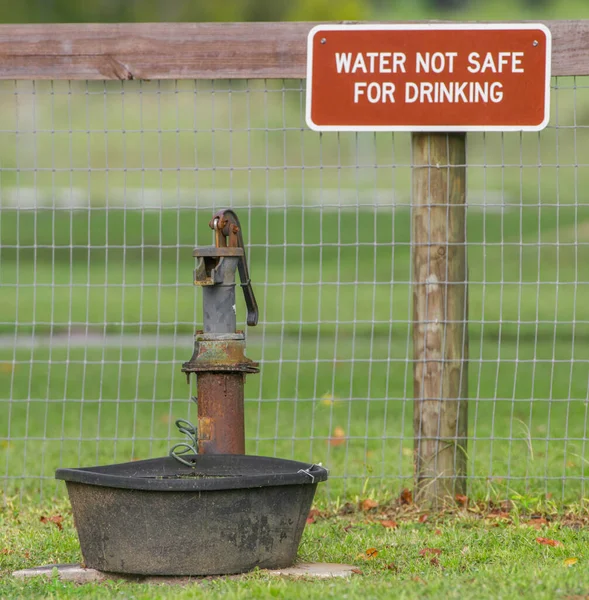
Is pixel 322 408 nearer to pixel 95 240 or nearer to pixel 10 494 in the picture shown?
pixel 10 494

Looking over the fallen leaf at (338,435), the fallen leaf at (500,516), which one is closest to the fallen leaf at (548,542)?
the fallen leaf at (500,516)

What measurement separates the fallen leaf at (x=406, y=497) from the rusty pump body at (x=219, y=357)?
4.54 ft

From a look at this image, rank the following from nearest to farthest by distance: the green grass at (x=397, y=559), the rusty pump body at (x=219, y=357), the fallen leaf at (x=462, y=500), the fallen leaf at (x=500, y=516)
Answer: the green grass at (x=397, y=559) < the rusty pump body at (x=219, y=357) < the fallen leaf at (x=500, y=516) < the fallen leaf at (x=462, y=500)

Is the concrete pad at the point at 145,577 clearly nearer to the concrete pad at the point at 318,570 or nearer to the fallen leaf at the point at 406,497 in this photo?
the concrete pad at the point at 318,570

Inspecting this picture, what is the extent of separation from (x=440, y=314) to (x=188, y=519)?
198 centimetres

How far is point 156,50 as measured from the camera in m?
5.46

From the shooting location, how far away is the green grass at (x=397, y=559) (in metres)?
3.63

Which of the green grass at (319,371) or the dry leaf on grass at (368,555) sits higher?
the green grass at (319,371)

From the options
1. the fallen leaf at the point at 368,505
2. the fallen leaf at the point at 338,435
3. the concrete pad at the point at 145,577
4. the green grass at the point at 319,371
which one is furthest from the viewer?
the fallen leaf at the point at 338,435

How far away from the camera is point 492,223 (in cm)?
2783

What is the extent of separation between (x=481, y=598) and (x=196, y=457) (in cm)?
139

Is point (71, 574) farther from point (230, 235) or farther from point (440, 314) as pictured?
point (440, 314)

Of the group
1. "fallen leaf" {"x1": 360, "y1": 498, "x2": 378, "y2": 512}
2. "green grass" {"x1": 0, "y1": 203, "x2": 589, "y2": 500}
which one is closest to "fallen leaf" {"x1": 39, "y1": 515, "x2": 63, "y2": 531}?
"green grass" {"x1": 0, "y1": 203, "x2": 589, "y2": 500}

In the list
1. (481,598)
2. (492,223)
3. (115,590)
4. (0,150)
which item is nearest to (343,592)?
(481,598)
